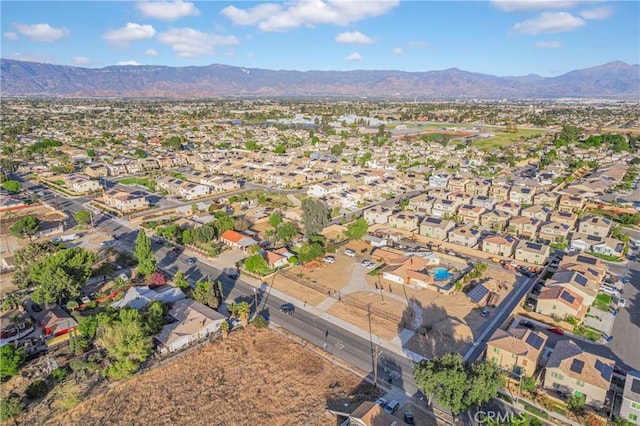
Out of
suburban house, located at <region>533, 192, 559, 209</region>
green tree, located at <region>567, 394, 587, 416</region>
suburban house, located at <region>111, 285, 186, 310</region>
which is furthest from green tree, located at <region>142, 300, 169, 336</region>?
suburban house, located at <region>533, 192, 559, 209</region>

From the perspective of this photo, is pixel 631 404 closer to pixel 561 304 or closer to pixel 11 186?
pixel 561 304

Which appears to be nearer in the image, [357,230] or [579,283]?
[579,283]

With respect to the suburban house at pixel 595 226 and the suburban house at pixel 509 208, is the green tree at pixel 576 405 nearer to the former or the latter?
the suburban house at pixel 595 226

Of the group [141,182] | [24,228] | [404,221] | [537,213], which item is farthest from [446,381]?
[141,182]

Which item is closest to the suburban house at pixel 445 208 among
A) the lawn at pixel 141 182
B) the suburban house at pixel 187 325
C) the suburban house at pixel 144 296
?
the suburban house at pixel 187 325

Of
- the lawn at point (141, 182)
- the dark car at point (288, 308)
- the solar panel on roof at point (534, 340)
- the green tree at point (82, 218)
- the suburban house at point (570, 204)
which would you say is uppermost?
the suburban house at point (570, 204)

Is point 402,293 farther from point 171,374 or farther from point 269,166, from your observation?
point 269,166
